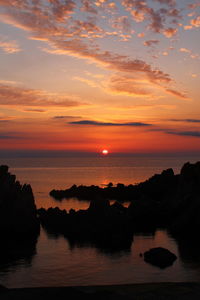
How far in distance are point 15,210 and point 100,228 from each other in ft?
55.1

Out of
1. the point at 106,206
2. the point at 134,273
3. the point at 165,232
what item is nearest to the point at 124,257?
the point at 134,273

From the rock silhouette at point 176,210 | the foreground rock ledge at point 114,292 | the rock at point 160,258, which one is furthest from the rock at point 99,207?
the foreground rock ledge at point 114,292

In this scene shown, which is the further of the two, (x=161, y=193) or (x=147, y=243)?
(x=161, y=193)

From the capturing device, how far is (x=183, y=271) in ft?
158

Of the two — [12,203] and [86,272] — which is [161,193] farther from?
[86,272]

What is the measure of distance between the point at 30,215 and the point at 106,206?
15853mm

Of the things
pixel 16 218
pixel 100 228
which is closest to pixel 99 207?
pixel 100 228

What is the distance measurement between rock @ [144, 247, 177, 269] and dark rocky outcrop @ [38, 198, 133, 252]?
32.0ft

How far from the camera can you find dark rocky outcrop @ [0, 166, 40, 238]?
6719 cm

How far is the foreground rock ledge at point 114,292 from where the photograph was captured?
23.0 m

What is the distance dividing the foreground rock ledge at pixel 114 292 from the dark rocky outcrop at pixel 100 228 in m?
34.8

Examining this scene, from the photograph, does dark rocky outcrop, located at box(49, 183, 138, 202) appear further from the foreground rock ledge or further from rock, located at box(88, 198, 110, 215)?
the foreground rock ledge

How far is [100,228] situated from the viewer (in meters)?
65.7

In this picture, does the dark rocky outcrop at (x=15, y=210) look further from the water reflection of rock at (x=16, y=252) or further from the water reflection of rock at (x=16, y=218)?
the water reflection of rock at (x=16, y=252)
